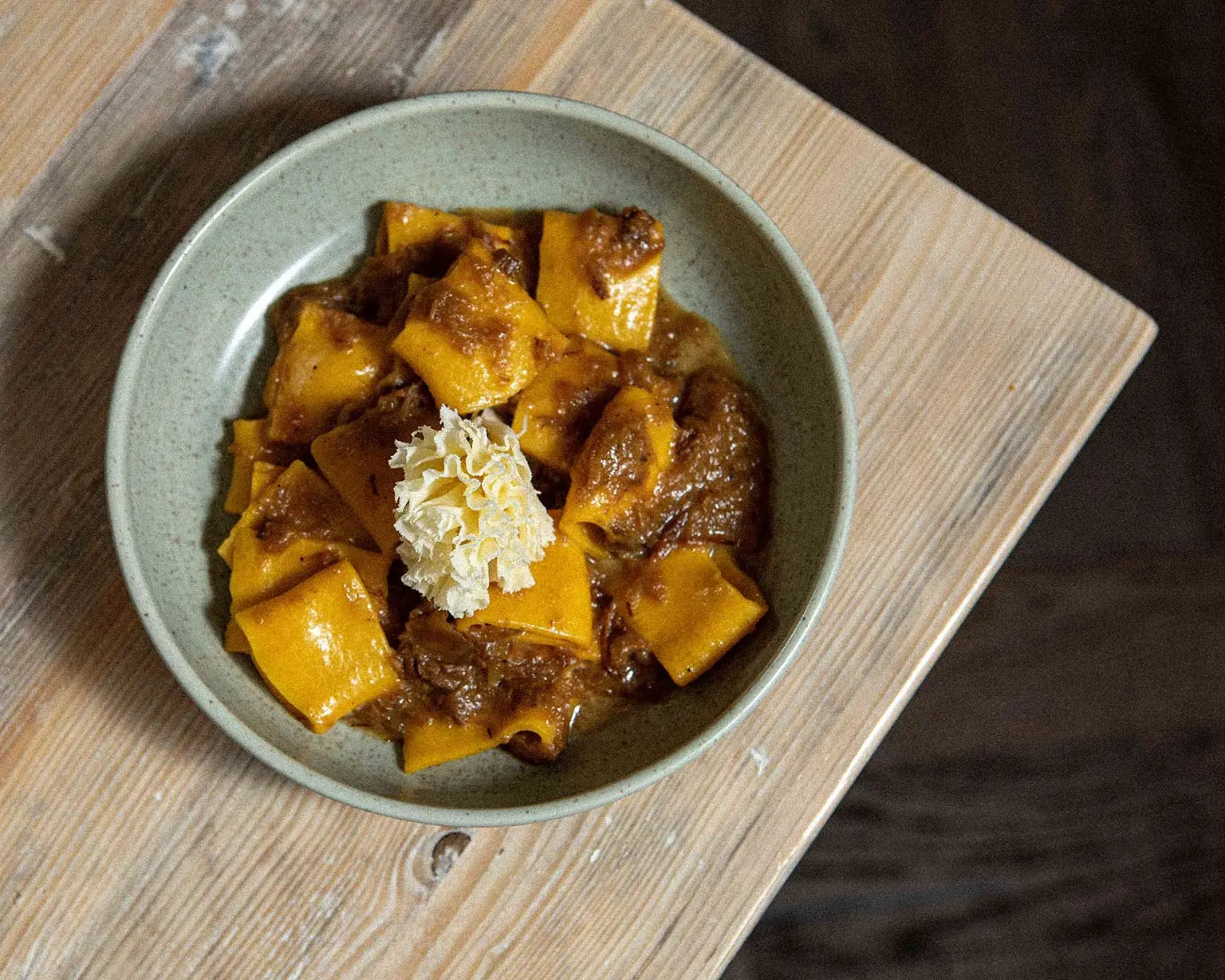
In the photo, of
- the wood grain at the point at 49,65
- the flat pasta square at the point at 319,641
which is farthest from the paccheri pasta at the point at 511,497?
the wood grain at the point at 49,65

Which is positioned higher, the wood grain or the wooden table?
the wood grain

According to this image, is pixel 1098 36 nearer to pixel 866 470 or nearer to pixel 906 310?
pixel 906 310

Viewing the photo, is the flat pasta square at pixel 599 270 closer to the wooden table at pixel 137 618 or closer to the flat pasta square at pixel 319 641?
the wooden table at pixel 137 618

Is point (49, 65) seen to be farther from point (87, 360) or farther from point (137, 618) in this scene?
point (137, 618)

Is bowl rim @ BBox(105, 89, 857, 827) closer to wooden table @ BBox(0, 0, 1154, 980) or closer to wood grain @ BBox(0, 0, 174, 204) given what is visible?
wooden table @ BBox(0, 0, 1154, 980)

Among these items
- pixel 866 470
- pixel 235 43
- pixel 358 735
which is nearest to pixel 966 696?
pixel 866 470

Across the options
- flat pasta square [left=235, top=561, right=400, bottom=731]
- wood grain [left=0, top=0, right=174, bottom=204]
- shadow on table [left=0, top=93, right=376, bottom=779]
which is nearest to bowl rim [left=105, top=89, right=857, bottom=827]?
flat pasta square [left=235, top=561, right=400, bottom=731]
